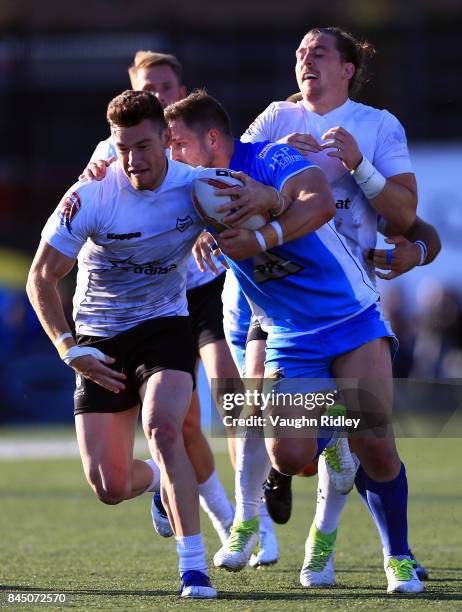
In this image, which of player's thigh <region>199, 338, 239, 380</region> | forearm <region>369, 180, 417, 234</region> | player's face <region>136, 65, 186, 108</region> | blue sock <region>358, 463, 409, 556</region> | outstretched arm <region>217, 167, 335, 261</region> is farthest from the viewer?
player's face <region>136, 65, 186, 108</region>

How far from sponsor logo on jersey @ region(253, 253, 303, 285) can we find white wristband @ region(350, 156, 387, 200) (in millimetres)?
518

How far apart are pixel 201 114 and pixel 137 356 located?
113 centimetres

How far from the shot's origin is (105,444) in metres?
5.97

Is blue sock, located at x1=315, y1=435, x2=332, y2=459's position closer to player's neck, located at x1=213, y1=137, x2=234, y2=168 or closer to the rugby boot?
the rugby boot

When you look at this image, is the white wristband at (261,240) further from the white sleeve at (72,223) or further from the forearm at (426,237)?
the forearm at (426,237)

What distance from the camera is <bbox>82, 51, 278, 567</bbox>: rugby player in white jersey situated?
6.89 metres

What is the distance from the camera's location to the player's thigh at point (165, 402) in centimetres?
552

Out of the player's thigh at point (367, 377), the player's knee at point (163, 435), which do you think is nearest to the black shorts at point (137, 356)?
the player's knee at point (163, 435)

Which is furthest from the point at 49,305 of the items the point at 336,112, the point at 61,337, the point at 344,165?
the point at 336,112

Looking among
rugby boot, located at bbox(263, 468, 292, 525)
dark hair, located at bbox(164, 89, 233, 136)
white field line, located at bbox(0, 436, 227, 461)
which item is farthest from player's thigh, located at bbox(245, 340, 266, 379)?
white field line, located at bbox(0, 436, 227, 461)

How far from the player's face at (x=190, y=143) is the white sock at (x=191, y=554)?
1.64 meters

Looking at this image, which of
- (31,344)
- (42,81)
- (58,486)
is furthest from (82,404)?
(42,81)

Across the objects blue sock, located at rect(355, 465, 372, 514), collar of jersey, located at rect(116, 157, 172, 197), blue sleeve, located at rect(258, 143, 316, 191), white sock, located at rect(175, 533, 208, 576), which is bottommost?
blue sock, located at rect(355, 465, 372, 514)

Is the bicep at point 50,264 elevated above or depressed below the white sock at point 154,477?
above
